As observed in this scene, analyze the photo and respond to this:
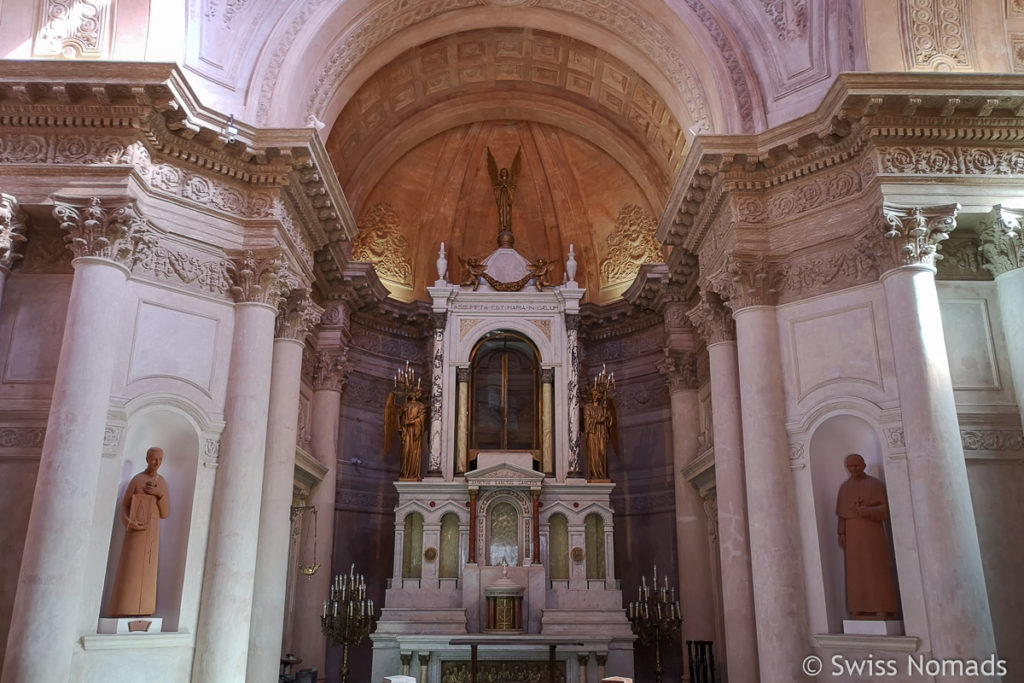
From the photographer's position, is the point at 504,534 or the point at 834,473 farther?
the point at 504,534

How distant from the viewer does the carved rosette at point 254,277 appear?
11969 millimetres

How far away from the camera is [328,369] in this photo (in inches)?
639

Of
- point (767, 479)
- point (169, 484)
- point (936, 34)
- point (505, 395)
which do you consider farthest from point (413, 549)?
point (936, 34)

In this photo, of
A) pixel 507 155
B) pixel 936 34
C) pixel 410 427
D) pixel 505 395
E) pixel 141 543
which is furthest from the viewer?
pixel 507 155

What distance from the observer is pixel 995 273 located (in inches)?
445

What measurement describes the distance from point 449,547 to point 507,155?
31.7ft

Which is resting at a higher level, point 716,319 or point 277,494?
point 716,319

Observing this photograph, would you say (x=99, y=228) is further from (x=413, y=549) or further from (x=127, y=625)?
(x=413, y=549)

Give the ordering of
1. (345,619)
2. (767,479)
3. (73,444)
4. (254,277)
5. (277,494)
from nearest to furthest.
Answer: (73,444), (767,479), (254,277), (277,494), (345,619)

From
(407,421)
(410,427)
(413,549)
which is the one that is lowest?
(413,549)

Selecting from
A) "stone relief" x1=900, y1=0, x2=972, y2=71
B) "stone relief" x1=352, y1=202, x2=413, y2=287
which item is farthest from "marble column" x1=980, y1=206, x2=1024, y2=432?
"stone relief" x1=352, y1=202, x2=413, y2=287

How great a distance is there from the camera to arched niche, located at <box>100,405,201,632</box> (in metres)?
10.5

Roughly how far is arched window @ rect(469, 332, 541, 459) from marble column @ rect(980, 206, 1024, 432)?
864cm

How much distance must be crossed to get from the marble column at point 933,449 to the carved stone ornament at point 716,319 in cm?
270
